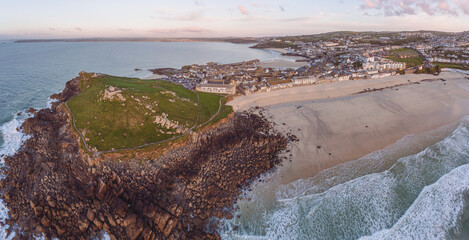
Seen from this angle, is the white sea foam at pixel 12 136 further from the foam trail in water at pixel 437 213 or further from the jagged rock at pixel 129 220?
the foam trail in water at pixel 437 213

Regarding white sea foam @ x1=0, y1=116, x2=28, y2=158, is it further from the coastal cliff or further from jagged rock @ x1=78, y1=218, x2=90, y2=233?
jagged rock @ x1=78, y1=218, x2=90, y2=233

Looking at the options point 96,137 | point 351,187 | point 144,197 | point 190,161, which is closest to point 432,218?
point 351,187

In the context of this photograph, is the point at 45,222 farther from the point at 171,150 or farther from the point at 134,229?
the point at 171,150

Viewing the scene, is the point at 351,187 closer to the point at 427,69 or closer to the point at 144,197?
the point at 144,197

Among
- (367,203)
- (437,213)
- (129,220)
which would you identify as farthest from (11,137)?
(437,213)

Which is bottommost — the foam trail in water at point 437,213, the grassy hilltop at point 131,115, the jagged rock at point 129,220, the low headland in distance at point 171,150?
the foam trail in water at point 437,213

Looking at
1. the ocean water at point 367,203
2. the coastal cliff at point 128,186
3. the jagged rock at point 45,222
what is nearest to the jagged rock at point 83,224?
the coastal cliff at point 128,186
